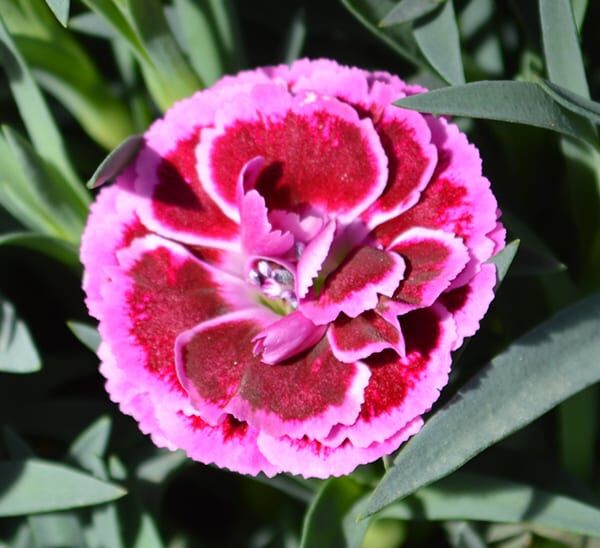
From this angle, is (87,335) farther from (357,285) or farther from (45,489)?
(357,285)

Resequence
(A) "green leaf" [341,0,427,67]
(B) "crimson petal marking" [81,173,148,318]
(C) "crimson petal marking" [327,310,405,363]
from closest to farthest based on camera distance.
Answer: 1. (C) "crimson petal marking" [327,310,405,363]
2. (B) "crimson petal marking" [81,173,148,318]
3. (A) "green leaf" [341,0,427,67]

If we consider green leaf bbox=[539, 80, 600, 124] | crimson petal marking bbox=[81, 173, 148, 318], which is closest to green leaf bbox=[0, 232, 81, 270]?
crimson petal marking bbox=[81, 173, 148, 318]

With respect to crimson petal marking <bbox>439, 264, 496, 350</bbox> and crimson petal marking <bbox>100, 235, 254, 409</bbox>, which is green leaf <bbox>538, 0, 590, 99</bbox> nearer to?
crimson petal marking <bbox>439, 264, 496, 350</bbox>

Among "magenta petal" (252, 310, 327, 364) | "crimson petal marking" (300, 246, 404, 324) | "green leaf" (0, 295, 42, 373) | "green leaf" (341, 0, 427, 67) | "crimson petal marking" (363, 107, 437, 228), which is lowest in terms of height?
"green leaf" (0, 295, 42, 373)

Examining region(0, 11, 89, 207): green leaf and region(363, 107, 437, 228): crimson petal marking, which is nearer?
region(363, 107, 437, 228): crimson petal marking

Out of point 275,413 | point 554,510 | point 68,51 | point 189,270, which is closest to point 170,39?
point 68,51

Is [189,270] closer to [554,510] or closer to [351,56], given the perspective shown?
[554,510]

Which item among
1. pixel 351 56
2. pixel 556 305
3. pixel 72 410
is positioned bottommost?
pixel 72 410
